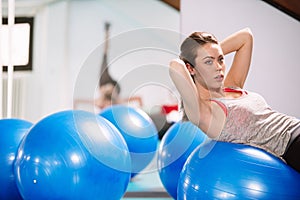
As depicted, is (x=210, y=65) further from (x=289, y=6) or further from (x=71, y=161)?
(x=289, y=6)

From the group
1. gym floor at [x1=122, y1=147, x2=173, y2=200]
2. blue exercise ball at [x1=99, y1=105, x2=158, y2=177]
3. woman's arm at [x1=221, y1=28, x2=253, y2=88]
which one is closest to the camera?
woman's arm at [x1=221, y1=28, x2=253, y2=88]

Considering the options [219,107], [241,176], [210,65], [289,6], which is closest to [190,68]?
[210,65]

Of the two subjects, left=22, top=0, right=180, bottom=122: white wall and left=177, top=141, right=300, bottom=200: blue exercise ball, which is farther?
left=22, top=0, right=180, bottom=122: white wall

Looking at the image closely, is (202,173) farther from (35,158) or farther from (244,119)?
(35,158)

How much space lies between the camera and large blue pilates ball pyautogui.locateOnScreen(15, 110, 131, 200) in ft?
5.63

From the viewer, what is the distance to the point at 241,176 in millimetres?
1458

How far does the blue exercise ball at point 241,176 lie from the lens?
1.44 meters

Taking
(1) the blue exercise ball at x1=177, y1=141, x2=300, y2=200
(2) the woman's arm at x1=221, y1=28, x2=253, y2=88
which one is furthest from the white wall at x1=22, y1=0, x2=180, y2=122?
(1) the blue exercise ball at x1=177, y1=141, x2=300, y2=200

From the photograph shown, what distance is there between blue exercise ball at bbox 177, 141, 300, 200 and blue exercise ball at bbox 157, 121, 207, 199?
0.63m

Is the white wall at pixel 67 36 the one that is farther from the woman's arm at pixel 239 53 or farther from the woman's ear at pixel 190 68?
the woman's ear at pixel 190 68

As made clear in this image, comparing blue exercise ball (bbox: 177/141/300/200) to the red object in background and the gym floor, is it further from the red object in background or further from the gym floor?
the gym floor

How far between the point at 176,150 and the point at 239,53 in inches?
29.7

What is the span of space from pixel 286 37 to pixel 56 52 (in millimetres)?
2869

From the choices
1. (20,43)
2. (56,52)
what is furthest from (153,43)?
(56,52)
